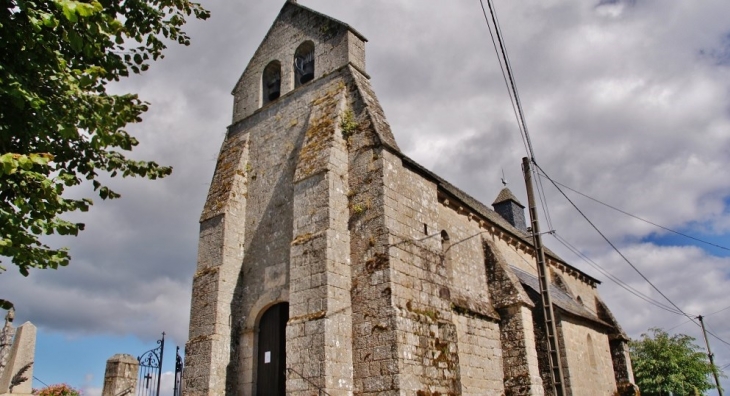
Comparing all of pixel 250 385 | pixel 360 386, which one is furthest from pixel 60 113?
pixel 250 385

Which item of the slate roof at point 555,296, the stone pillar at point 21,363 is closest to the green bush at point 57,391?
the stone pillar at point 21,363

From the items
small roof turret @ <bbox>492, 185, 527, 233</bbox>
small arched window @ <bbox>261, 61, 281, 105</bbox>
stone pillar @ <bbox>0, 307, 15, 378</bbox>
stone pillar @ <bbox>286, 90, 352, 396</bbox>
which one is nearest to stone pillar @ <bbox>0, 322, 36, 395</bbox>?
stone pillar @ <bbox>0, 307, 15, 378</bbox>

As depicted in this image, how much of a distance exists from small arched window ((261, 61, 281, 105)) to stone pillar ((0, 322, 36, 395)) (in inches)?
331

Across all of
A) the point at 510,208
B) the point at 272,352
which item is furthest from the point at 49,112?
the point at 510,208

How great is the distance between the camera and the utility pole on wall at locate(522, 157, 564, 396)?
34.7 ft

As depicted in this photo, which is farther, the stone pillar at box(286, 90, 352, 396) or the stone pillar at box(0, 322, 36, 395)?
the stone pillar at box(0, 322, 36, 395)

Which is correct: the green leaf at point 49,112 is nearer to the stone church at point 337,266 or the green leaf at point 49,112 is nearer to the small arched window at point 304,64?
the stone church at point 337,266

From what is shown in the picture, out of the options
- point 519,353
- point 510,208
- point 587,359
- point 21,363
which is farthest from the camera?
point 510,208

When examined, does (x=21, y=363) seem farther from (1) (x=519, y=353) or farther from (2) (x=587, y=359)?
(2) (x=587, y=359)

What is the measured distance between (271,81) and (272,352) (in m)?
7.98

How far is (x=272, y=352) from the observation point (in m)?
13.0

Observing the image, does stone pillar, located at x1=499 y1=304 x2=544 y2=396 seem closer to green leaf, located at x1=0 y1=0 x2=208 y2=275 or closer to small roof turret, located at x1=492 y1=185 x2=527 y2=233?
green leaf, located at x1=0 y1=0 x2=208 y2=275

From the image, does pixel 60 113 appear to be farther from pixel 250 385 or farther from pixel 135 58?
pixel 250 385

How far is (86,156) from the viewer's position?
26.4ft
